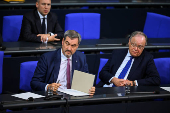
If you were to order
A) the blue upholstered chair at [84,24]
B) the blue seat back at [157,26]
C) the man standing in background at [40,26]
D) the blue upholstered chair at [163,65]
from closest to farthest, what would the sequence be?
1. the blue upholstered chair at [163,65]
2. the man standing in background at [40,26]
3. the blue upholstered chair at [84,24]
4. the blue seat back at [157,26]

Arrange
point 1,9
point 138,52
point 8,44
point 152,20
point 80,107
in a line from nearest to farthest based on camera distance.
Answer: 1. point 80,107
2. point 138,52
3. point 8,44
4. point 152,20
5. point 1,9

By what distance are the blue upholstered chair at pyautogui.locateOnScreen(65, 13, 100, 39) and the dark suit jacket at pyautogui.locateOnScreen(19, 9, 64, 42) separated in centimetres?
21

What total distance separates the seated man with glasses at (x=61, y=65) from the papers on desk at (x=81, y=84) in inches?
13.8

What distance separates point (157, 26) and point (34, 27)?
211cm

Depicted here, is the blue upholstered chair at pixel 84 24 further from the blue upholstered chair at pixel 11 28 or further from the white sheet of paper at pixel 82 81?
the white sheet of paper at pixel 82 81

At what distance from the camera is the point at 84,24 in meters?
5.45

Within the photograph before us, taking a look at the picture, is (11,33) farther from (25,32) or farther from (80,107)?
(80,107)

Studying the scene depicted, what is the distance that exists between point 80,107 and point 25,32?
236cm

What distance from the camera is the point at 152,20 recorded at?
5797 mm

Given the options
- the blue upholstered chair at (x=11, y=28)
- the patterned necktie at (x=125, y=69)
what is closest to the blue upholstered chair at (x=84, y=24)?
the blue upholstered chair at (x=11, y=28)

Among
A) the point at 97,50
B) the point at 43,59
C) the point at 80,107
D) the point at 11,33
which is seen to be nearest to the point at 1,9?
the point at 11,33

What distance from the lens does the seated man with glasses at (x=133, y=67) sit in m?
3.71

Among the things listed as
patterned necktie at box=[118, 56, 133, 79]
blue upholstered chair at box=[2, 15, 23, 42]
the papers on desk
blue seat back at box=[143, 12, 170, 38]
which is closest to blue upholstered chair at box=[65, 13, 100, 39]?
blue upholstered chair at box=[2, 15, 23, 42]

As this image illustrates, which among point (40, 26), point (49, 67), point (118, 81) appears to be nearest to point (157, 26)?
point (40, 26)
